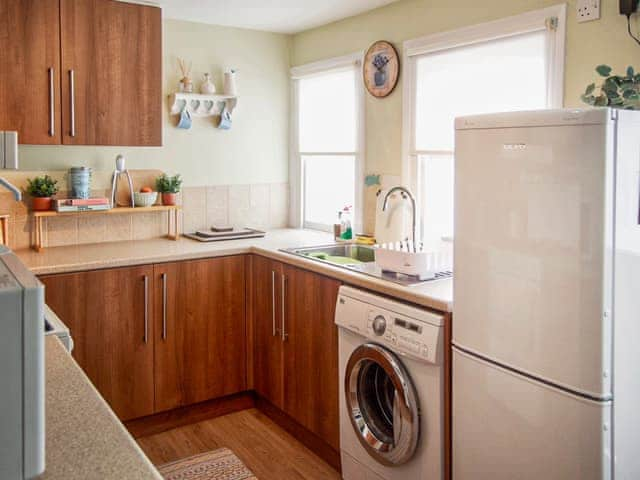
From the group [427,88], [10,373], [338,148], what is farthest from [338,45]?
[10,373]

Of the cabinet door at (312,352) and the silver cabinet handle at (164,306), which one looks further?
the silver cabinet handle at (164,306)

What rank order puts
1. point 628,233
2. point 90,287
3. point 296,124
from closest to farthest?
point 628,233
point 90,287
point 296,124

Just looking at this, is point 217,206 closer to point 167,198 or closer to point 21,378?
point 167,198

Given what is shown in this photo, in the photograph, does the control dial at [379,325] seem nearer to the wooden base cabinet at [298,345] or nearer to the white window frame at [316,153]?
the wooden base cabinet at [298,345]

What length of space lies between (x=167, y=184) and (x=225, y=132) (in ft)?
1.98

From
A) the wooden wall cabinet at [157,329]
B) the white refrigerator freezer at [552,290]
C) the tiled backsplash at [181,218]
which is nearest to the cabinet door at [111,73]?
the tiled backsplash at [181,218]

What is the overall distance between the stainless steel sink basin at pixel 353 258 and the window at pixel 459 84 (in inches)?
14.2

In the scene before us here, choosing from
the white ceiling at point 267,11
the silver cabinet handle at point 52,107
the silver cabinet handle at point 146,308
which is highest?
the white ceiling at point 267,11

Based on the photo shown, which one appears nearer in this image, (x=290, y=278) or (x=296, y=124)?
(x=290, y=278)

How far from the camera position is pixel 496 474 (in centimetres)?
207

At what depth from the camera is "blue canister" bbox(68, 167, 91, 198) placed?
3525 millimetres

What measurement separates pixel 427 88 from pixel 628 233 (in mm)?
1735

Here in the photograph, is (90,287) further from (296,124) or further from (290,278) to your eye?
(296,124)

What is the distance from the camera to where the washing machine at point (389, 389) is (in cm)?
232
